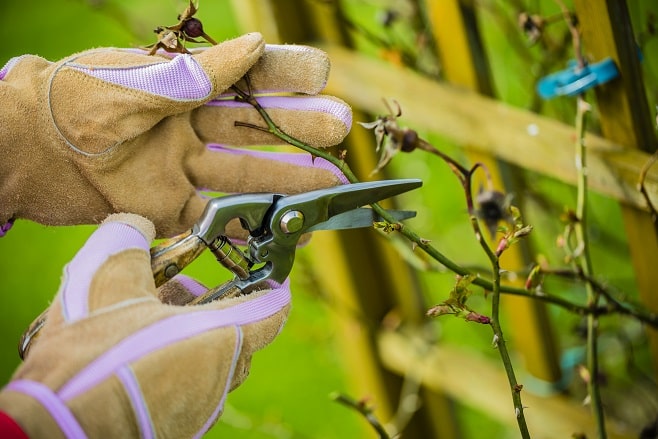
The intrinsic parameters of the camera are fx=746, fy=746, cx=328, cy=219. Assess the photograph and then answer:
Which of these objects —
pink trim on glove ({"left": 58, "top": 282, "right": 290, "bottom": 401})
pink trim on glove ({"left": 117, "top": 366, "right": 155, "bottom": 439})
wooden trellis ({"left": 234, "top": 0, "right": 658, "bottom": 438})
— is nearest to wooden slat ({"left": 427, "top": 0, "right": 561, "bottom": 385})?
wooden trellis ({"left": 234, "top": 0, "right": 658, "bottom": 438})

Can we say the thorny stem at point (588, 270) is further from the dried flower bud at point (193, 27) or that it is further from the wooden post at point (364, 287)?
the wooden post at point (364, 287)

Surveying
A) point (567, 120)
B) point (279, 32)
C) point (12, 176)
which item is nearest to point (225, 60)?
point (12, 176)

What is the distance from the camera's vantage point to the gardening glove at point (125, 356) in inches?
23.1

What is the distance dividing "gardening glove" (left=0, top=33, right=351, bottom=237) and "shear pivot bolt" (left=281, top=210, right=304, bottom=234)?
0.26 ft

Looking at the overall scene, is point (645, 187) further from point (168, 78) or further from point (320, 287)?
point (320, 287)

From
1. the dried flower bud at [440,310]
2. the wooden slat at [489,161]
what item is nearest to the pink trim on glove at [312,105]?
the dried flower bud at [440,310]

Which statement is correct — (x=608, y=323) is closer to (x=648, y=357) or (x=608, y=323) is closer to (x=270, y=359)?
(x=648, y=357)

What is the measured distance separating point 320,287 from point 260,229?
3.02 ft

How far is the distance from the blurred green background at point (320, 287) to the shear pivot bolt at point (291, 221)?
69 centimetres

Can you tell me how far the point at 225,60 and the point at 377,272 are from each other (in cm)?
100

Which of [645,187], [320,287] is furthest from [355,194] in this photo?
[320,287]

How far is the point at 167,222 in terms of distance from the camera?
0.85 metres

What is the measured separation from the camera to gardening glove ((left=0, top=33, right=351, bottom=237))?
747mm

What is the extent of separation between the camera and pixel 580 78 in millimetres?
884
